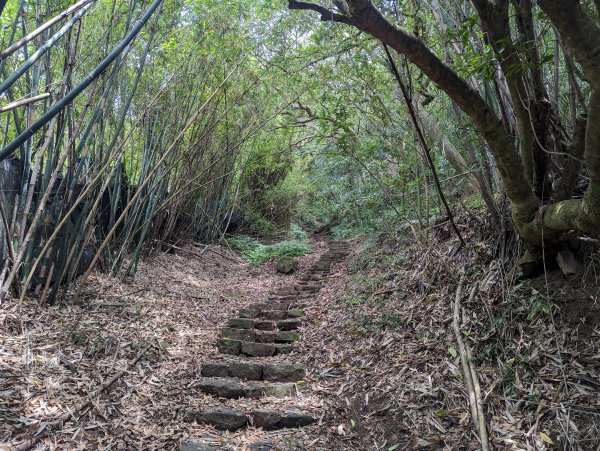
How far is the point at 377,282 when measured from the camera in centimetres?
435

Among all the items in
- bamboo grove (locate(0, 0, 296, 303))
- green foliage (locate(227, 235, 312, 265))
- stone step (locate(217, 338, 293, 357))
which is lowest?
stone step (locate(217, 338, 293, 357))

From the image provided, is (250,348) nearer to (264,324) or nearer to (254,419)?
(264,324)

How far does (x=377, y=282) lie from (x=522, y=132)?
7.56 ft

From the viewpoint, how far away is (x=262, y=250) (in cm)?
839

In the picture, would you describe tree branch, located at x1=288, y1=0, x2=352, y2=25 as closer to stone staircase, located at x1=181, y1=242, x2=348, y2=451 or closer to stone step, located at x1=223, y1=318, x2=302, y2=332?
stone staircase, located at x1=181, y1=242, x2=348, y2=451

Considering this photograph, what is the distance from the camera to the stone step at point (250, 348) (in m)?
3.65

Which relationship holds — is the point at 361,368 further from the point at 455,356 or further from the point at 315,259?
the point at 315,259

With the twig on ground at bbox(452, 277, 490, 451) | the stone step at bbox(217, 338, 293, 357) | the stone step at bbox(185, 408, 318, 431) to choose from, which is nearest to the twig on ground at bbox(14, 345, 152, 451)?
the stone step at bbox(185, 408, 318, 431)

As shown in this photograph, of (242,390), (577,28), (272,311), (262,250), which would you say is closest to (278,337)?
(272,311)

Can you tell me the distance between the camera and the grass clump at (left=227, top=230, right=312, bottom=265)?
26.7ft

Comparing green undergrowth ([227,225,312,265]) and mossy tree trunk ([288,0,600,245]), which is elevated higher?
mossy tree trunk ([288,0,600,245])

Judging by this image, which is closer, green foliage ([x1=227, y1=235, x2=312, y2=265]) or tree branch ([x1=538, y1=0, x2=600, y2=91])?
tree branch ([x1=538, y1=0, x2=600, y2=91])

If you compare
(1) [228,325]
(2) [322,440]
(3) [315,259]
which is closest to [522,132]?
(2) [322,440]

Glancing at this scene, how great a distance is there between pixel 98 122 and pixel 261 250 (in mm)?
4898
